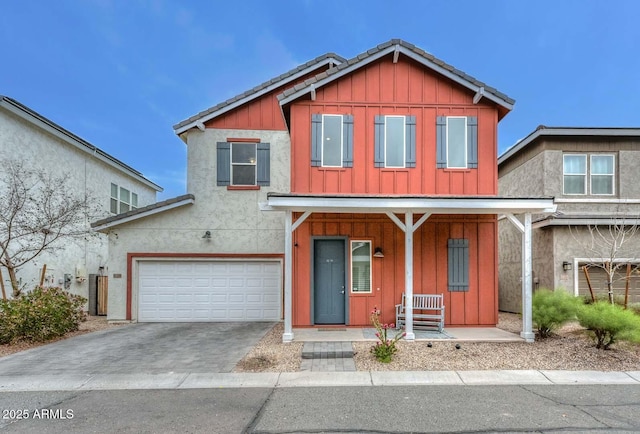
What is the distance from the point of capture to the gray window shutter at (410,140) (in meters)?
9.26

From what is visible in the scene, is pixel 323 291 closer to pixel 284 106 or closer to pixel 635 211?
pixel 284 106

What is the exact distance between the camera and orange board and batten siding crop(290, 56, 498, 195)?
30.1 ft

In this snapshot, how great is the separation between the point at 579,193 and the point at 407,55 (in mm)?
7100

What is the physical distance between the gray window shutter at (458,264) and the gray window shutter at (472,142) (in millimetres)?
1963

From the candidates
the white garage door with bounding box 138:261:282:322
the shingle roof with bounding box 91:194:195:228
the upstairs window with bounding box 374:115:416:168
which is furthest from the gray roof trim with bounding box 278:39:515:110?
the white garage door with bounding box 138:261:282:322

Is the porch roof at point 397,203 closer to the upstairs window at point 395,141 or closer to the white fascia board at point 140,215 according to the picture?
the upstairs window at point 395,141

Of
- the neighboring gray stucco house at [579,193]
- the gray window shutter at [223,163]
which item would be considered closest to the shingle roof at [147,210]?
the gray window shutter at [223,163]

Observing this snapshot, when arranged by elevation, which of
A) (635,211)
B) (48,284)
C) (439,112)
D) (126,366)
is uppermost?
(439,112)

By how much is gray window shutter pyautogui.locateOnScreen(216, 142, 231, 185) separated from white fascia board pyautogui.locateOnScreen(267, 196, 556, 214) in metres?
4.06

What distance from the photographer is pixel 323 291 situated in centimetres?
927

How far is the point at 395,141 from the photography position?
931 cm

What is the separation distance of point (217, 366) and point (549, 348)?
6.39 meters

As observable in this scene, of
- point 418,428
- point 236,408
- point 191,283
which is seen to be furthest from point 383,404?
point 191,283

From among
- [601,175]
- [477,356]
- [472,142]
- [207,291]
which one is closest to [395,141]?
[472,142]
